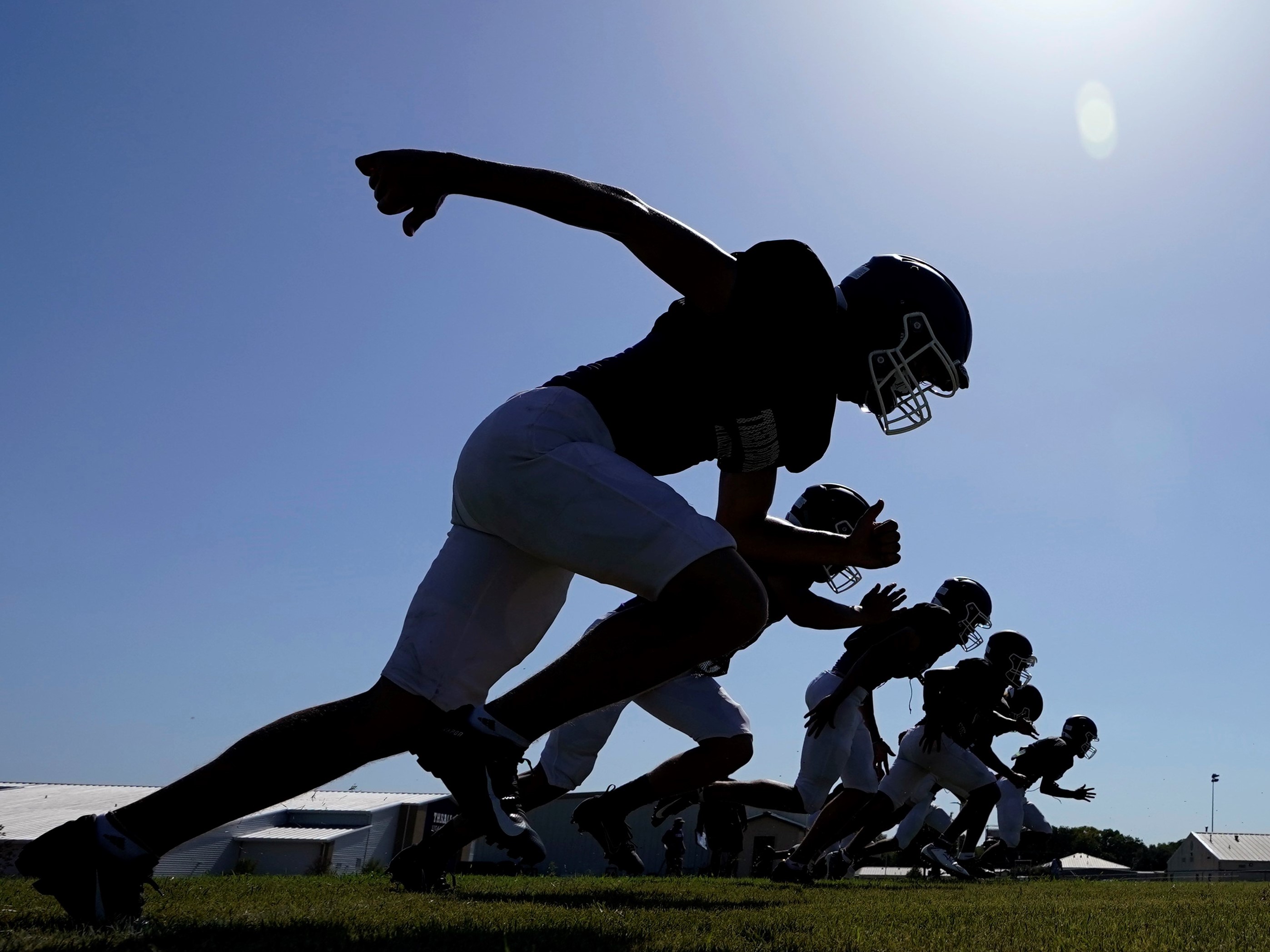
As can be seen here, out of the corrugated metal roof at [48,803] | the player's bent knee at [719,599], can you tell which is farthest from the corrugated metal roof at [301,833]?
the player's bent knee at [719,599]

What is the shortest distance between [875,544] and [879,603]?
3.77 ft

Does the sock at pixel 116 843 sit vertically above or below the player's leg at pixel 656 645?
below

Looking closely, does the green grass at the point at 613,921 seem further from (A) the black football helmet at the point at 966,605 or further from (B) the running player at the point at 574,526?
(A) the black football helmet at the point at 966,605

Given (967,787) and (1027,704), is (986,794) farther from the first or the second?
(1027,704)

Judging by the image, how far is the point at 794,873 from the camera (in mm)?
7547

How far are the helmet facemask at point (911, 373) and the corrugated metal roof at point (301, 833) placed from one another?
75.8ft

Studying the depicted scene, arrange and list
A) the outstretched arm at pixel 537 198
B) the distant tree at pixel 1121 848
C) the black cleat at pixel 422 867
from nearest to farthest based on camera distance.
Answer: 1. the outstretched arm at pixel 537 198
2. the black cleat at pixel 422 867
3. the distant tree at pixel 1121 848

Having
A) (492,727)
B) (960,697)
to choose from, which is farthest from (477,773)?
(960,697)

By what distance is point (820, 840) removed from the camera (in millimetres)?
7793

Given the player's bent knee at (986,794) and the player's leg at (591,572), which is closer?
the player's leg at (591,572)

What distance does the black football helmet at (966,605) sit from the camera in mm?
10383

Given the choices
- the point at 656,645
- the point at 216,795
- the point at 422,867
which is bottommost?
the point at 422,867

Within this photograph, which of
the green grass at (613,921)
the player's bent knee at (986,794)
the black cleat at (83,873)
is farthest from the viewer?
the player's bent knee at (986,794)

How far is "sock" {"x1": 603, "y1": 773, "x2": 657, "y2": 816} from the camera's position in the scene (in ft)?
20.3
